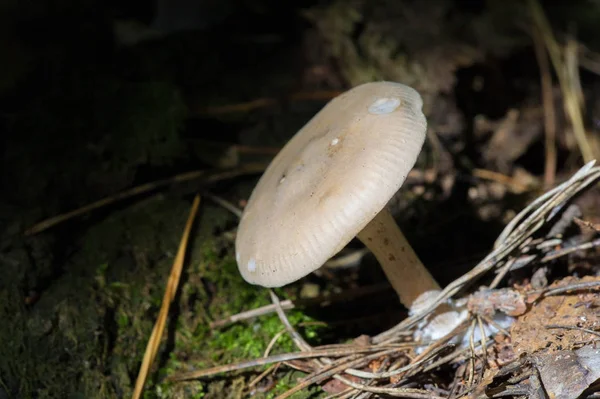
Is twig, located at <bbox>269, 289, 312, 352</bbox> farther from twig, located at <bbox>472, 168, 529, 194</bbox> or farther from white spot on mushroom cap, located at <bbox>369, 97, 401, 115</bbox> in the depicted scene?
twig, located at <bbox>472, 168, 529, 194</bbox>

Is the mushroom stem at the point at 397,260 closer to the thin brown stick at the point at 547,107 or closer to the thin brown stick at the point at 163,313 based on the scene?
Result: the thin brown stick at the point at 163,313

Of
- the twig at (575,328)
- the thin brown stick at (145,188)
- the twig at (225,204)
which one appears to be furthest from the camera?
the twig at (225,204)

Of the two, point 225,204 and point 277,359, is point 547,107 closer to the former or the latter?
point 225,204

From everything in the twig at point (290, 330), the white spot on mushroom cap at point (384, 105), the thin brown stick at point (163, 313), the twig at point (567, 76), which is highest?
the white spot on mushroom cap at point (384, 105)

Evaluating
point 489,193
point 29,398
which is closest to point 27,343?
point 29,398

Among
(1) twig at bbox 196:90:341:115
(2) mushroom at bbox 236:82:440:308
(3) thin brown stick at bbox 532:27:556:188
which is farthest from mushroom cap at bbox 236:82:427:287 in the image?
(3) thin brown stick at bbox 532:27:556:188

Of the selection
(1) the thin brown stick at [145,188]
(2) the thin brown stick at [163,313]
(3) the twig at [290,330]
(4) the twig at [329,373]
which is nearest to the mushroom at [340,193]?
(4) the twig at [329,373]

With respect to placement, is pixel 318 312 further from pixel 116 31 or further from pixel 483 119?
pixel 116 31
